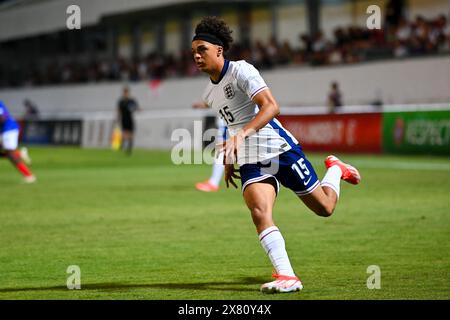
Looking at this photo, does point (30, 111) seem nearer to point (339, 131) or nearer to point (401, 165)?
point (339, 131)

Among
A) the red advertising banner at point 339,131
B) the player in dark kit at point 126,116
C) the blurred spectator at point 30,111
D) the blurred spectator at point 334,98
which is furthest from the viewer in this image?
the blurred spectator at point 30,111

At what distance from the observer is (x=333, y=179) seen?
884cm

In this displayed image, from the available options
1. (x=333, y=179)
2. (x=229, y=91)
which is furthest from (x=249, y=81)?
(x=333, y=179)

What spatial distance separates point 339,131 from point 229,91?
23.2m

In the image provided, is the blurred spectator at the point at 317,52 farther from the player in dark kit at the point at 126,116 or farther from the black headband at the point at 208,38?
the black headband at the point at 208,38

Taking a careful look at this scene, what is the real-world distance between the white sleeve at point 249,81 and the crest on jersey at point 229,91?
11cm

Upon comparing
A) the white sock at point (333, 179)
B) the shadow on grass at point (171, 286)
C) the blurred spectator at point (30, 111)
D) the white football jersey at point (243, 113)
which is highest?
the white football jersey at point (243, 113)

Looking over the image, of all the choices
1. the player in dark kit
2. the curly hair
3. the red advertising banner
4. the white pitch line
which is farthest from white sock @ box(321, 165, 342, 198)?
the player in dark kit

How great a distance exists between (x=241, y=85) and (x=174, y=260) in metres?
2.69

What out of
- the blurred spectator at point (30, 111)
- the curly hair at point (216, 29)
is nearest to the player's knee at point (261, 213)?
the curly hair at point (216, 29)

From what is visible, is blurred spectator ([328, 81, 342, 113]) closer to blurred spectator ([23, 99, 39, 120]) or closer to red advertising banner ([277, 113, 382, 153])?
red advertising banner ([277, 113, 382, 153])

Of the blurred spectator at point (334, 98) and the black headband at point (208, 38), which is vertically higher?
the black headband at point (208, 38)

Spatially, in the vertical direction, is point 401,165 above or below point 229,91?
below

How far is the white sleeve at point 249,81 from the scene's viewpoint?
7.73 metres
